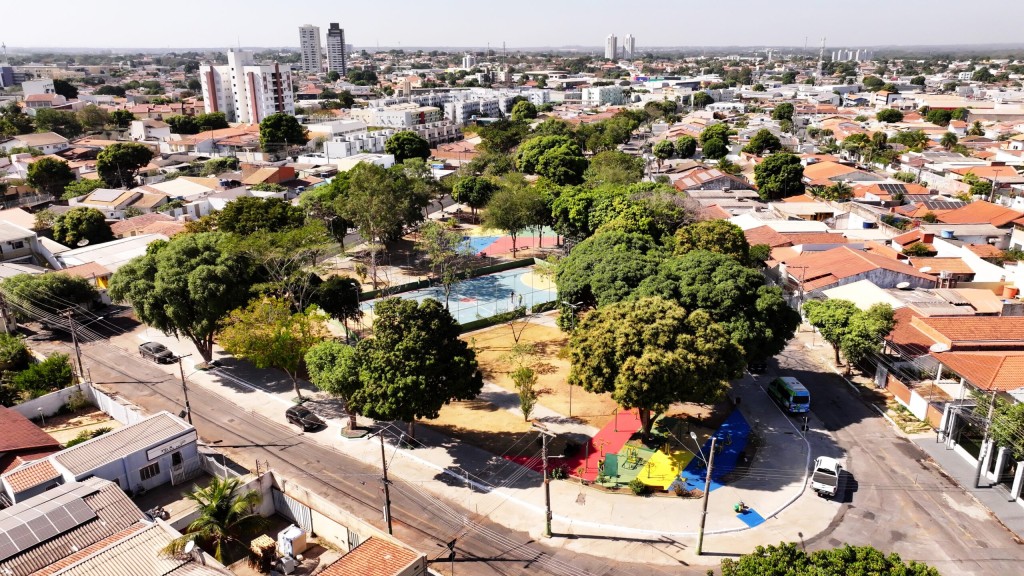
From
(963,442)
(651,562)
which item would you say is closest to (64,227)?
(651,562)

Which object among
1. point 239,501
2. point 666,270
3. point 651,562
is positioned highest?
point 666,270

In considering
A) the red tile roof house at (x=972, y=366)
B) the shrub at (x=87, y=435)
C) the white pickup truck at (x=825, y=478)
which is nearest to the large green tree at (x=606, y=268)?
the white pickup truck at (x=825, y=478)

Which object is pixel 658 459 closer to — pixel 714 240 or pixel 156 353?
pixel 714 240

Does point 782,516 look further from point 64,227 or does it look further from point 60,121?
point 60,121

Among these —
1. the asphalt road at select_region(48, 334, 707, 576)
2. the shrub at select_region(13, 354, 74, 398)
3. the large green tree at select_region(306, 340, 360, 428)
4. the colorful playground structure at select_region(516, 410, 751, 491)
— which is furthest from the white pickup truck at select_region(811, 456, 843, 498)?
the shrub at select_region(13, 354, 74, 398)

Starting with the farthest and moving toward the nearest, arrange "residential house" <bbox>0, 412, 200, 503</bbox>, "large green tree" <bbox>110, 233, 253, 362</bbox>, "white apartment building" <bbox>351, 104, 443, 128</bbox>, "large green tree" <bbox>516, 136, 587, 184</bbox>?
"white apartment building" <bbox>351, 104, 443, 128</bbox>
"large green tree" <bbox>516, 136, 587, 184</bbox>
"large green tree" <bbox>110, 233, 253, 362</bbox>
"residential house" <bbox>0, 412, 200, 503</bbox>

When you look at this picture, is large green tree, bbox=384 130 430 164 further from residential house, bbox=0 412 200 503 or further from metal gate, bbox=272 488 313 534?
metal gate, bbox=272 488 313 534

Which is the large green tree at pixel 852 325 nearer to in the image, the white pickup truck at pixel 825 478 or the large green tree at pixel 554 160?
the white pickup truck at pixel 825 478
